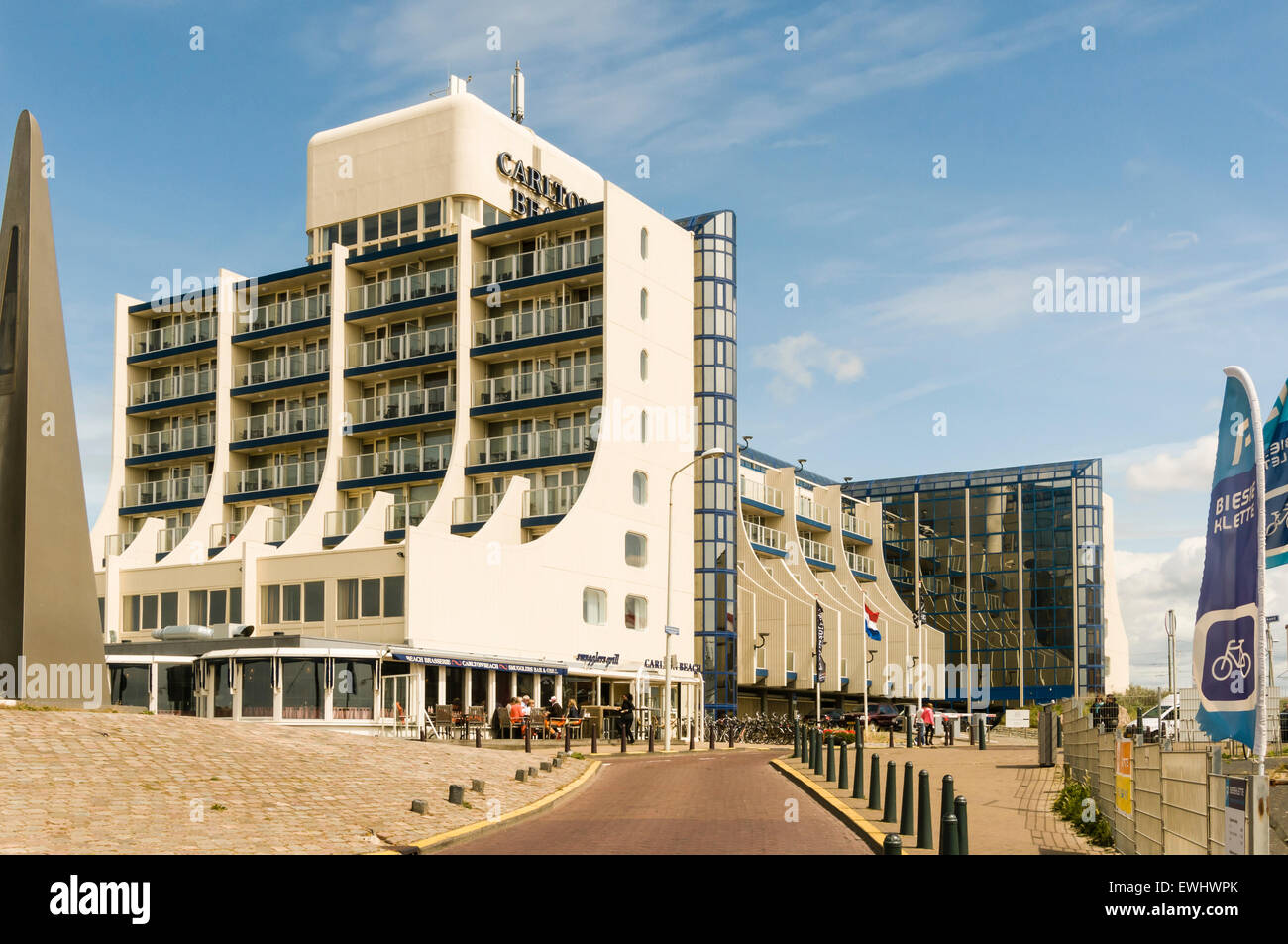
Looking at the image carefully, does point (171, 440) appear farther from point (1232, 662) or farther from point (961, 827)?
point (1232, 662)

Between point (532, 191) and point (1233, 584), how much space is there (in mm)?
53802

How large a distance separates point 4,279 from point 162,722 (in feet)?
28.2

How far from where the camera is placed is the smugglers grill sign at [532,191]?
192ft

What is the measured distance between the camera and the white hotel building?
145 feet

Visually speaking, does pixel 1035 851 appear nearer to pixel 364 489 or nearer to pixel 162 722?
pixel 162 722

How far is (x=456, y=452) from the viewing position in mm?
52750

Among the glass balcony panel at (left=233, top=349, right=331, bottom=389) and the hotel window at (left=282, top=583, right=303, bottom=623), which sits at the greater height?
the glass balcony panel at (left=233, top=349, right=331, bottom=389)

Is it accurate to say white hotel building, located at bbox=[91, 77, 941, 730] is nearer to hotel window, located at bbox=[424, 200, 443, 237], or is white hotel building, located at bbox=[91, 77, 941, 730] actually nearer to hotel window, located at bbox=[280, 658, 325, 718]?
hotel window, located at bbox=[424, 200, 443, 237]

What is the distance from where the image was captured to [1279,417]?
963 centimetres

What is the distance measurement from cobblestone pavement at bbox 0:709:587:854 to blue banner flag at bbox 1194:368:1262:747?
853 centimetres

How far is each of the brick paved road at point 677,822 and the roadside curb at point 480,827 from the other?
12cm

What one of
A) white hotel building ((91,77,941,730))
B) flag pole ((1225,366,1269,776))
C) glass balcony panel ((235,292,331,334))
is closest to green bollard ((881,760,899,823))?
flag pole ((1225,366,1269,776))

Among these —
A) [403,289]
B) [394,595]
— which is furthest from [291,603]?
[403,289]
